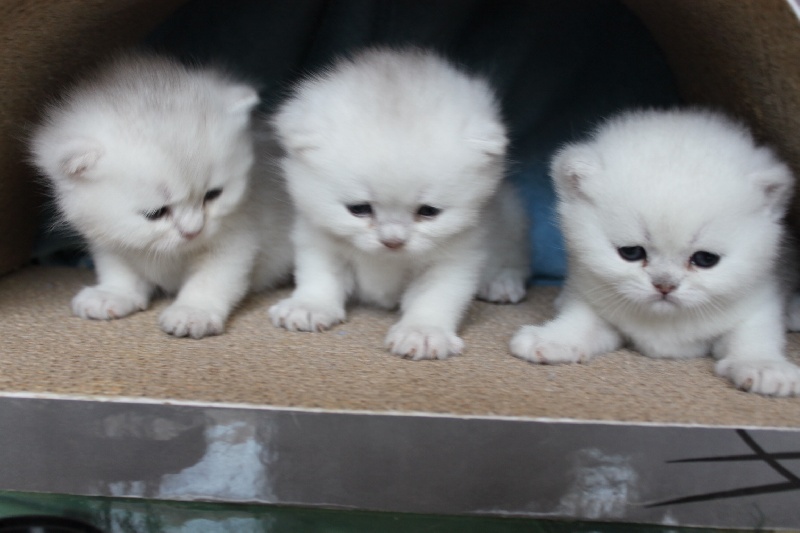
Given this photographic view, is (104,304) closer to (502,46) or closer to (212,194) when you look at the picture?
(212,194)

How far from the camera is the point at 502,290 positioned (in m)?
2.82

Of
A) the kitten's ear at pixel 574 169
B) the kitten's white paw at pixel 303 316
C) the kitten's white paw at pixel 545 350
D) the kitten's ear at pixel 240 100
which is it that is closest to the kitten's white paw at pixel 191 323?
the kitten's white paw at pixel 303 316

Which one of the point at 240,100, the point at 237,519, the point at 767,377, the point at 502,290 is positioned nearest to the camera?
the point at 237,519

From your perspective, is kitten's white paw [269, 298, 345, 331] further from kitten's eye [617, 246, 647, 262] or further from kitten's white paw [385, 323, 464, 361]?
kitten's eye [617, 246, 647, 262]

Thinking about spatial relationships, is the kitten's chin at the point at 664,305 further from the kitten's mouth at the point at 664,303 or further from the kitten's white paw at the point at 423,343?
the kitten's white paw at the point at 423,343

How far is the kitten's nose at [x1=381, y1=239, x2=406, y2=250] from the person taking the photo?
221cm

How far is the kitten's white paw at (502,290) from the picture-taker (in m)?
2.82

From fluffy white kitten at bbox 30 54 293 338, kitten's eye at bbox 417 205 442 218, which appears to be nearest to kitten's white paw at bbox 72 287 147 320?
fluffy white kitten at bbox 30 54 293 338

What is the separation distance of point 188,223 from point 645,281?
1.22 metres

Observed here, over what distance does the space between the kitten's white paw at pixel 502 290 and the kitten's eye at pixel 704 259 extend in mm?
849

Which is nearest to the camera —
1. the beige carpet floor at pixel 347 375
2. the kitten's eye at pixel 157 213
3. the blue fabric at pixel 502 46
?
the beige carpet floor at pixel 347 375

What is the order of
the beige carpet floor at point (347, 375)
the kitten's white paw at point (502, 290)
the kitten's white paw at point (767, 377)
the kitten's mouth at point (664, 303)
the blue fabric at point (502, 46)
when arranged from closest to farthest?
the beige carpet floor at point (347, 375)
the kitten's white paw at point (767, 377)
the kitten's mouth at point (664, 303)
the kitten's white paw at point (502, 290)
the blue fabric at point (502, 46)

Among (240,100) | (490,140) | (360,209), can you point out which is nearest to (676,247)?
(490,140)

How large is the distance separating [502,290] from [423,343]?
0.73 metres
